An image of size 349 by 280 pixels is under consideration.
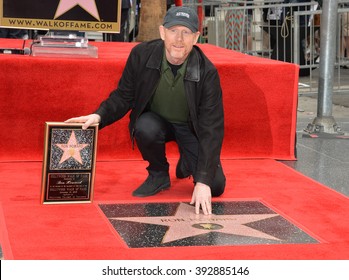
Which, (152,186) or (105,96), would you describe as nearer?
(152,186)

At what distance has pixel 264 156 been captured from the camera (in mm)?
7027

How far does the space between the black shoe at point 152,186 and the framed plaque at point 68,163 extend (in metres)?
0.39

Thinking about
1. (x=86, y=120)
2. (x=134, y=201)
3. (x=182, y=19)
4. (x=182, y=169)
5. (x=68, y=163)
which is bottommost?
(x=134, y=201)

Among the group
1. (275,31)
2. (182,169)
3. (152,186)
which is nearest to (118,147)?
(182,169)

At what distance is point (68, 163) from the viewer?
5285 millimetres

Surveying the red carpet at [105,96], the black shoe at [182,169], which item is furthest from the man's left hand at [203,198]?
the red carpet at [105,96]

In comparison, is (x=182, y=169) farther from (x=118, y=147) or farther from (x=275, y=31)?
(x=275, y=31)

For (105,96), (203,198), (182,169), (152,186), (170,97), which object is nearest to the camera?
(203,198)

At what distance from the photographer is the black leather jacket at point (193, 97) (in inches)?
208

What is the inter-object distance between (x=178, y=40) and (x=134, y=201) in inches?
39.2

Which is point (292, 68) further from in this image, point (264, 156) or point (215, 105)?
point (215, 105)

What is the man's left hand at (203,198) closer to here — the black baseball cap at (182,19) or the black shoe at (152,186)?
the black shoe at (152,186)

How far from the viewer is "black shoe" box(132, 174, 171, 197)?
5645 mm

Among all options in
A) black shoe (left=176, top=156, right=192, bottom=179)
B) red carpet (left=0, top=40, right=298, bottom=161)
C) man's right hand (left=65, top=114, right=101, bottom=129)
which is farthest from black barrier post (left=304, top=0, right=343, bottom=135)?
man's right hand (left=65, top=114, right=101, bottom=129)
